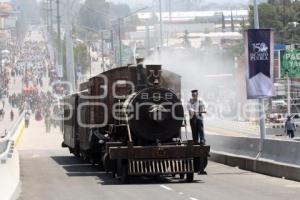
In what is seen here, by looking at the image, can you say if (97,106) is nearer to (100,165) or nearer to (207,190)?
(100,165)

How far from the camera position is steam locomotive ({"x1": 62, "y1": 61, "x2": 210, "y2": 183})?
72.6 feet

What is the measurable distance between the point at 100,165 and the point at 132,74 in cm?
433

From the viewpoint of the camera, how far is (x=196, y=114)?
25.4 metres

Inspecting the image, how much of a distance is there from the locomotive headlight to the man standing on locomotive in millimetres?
2381

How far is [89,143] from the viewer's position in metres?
25.8

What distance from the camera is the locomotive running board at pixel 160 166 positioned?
2206 cm

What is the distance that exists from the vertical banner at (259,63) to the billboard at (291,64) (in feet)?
115

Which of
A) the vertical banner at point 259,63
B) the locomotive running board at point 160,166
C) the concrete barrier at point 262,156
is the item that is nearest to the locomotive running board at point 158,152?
the locomotive running board at point 160,166

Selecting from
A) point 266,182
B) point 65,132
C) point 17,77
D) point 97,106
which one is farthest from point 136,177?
point 17,77

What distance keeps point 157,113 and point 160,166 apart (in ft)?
4.27

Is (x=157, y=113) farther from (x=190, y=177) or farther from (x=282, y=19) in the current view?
(x=282, y=19)

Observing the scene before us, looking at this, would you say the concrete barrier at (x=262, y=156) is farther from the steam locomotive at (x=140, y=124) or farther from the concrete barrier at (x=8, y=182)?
the concrete barrier at (x=8, y=182)

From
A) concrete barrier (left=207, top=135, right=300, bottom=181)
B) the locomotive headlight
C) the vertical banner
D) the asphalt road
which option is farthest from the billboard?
the locomotive headlight

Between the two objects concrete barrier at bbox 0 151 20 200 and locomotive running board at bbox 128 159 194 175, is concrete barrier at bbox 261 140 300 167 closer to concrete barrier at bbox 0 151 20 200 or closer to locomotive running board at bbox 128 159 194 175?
locomotive running board at bbox 128 159 194 175
